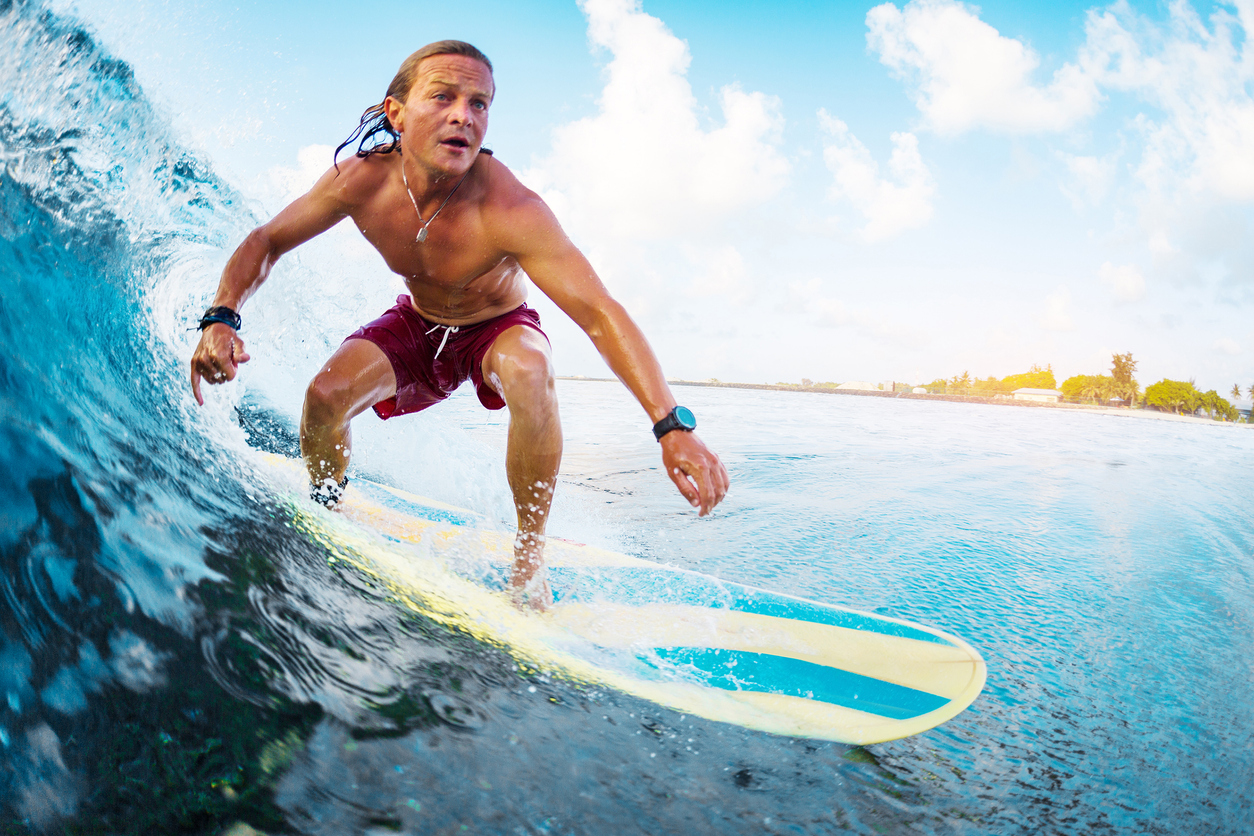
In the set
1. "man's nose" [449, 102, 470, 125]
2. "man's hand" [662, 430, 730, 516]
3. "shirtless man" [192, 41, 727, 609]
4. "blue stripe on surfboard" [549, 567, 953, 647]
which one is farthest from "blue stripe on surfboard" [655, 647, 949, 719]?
"man's nose" [449, 102, 470, 125]

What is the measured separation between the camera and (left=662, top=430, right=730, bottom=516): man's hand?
1489 mm

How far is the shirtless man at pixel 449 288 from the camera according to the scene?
1.99m

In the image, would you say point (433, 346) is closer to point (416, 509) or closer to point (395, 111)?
point (395, 111)

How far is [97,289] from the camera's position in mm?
2574

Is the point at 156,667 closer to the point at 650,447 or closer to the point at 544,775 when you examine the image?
the point at 544,775

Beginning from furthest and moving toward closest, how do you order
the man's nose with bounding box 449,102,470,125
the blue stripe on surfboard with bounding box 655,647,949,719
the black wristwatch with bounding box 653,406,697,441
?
the man's nose with bounding box 449,102,470,125
the blue stripe on surfboard with bounding box 655,647,949,719
the black wristwatch with bounding box 653,406,697,441

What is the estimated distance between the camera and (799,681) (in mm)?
2080

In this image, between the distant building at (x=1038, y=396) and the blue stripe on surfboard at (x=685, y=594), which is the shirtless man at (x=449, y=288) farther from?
the distant building at (x=1038, y=396)

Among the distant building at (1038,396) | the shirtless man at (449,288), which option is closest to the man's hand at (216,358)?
the shirtless man at (449,288)

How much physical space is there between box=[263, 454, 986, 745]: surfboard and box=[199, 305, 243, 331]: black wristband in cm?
66

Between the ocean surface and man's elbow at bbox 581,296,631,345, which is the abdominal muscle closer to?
man's elbow at bbox 581,296,631,345

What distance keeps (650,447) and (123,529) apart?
258 inches

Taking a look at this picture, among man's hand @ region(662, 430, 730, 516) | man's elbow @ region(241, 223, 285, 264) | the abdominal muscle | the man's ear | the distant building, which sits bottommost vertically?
man's hand @ region(662, 430, 730, 516)

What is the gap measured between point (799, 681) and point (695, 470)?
3.28 ft
